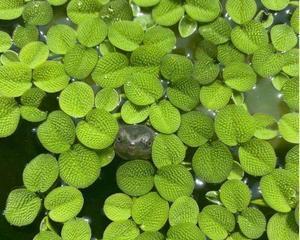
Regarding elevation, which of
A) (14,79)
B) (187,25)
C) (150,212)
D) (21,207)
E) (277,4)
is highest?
(277,4)

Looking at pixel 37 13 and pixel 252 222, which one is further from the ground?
pixel 37 13

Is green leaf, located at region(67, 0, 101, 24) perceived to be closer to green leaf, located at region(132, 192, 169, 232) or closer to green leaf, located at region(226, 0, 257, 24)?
green leaf, located at region(226, 0, 257, 24)

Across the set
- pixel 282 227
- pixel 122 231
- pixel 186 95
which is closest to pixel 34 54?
pixel 186 95

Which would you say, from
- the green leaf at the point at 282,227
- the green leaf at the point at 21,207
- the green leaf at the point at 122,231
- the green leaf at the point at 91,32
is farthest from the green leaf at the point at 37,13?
the green leaf at the point at 282,227

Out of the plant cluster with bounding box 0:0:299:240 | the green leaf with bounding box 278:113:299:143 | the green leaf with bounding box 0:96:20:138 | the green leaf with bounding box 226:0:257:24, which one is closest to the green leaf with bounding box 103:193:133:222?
the plant cluster with bounding box 0:0:299:240

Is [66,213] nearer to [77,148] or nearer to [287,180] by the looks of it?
[77,148]

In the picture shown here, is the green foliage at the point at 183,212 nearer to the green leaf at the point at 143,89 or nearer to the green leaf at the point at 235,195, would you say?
the green leaf at the point at 235,195

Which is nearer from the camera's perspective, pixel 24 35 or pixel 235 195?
pixel 235 195

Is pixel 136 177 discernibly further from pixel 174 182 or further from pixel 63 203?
pixel 63 203
